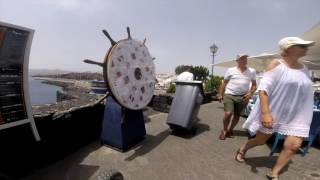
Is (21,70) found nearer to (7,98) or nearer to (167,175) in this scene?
(7,98)

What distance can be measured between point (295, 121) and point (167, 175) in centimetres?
169

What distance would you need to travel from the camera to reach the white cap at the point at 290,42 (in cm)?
312

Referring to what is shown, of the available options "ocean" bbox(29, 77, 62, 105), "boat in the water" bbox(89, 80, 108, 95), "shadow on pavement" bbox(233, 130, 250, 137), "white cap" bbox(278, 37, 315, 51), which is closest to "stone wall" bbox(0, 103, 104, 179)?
"ocean" bbox(29, 77, 62, 105)

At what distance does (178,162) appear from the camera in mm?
4035

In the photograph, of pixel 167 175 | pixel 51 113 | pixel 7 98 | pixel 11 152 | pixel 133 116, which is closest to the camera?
pixel 7 98

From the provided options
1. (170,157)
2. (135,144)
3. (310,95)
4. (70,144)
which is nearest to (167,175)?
(170,157)

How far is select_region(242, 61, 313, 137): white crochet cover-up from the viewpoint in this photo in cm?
318

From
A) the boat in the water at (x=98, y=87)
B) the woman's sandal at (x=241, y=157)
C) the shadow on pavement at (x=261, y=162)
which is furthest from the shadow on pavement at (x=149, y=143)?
the boat in the water at (x=98, y=87)

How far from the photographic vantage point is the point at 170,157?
13.9 ft

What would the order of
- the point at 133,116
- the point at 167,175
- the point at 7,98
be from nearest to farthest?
the point at 7,98 → the point at 167,175 → the point at 133,116

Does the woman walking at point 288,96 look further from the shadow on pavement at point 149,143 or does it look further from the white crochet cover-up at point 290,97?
the shadow on pavement at point 149,143

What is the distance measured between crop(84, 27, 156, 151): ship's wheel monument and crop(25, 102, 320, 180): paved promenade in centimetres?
25

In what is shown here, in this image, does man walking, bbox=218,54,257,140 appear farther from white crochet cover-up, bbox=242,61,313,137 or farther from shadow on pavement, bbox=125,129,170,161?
white crochet cover-up, bbox=242,61,313,137

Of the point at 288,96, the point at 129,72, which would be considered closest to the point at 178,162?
the point at 129,72
